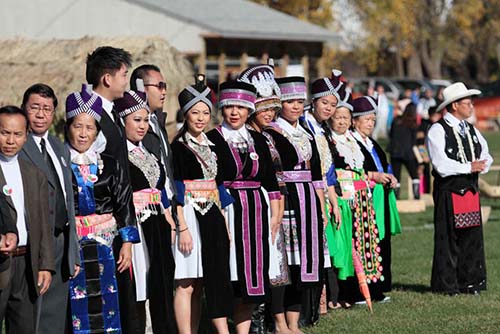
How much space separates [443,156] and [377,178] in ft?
2.07

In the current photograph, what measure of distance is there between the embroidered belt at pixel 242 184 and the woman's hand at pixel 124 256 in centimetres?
128

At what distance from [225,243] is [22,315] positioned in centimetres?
209

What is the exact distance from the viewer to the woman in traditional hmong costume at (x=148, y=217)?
805 centimetres

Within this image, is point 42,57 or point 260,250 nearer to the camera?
point 260,250

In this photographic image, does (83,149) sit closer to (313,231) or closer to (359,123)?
(313,231)

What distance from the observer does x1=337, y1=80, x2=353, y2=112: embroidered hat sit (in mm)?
10602

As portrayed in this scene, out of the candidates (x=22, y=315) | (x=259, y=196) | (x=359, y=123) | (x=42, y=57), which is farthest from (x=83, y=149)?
(x=42, y=57)

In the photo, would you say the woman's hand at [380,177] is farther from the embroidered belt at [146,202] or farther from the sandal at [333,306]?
the embroidered belt at [146,202]

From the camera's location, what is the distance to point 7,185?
6.74 meters

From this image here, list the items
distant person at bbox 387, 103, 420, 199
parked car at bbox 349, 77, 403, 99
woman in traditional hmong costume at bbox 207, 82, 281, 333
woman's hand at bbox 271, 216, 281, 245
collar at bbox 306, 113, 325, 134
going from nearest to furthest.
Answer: woman in traditional hmong costume at bbox 207, 82, 281, 333 → woman's hand at bbox 271, 216, 281, 245 → collar at bbox 306, 113, 325, 134 → distant person at bbox 387, 103, 420, 199 → parked car at bbox 349, 77, 403, 99

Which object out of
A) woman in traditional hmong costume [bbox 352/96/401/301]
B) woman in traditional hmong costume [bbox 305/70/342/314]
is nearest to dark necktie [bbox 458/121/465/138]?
woman in traditional hmong costume [bbox 352/96/401/301]

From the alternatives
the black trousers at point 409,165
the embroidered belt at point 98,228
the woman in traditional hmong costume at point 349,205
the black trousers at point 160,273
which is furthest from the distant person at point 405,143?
the embroidered belt at point 98,228

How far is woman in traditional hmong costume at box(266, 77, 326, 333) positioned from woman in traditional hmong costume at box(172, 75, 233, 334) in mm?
968

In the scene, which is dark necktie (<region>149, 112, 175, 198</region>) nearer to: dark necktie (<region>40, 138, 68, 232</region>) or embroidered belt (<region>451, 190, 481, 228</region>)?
dark necktie (<region>40, 138, 68, 232</region>)
